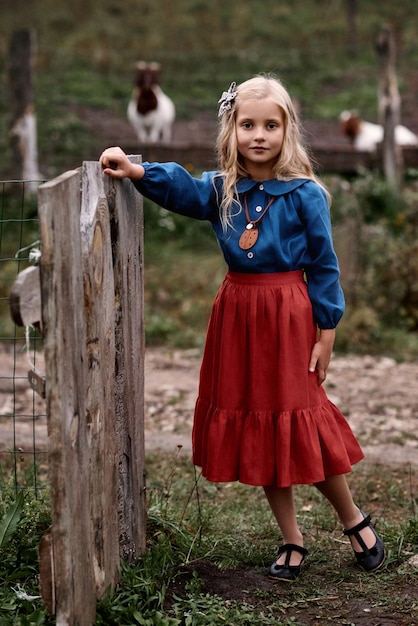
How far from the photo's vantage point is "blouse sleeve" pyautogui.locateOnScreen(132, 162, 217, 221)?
3141 millimetres

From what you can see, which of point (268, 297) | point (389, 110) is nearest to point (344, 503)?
point (268, 297)

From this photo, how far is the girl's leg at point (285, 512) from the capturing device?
3352mm

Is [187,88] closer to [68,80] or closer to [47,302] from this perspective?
[68,80]

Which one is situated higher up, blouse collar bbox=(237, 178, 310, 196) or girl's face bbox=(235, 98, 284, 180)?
girl's face bbox=(235, 98, 284, 180)

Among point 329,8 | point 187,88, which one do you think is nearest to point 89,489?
point 187,88

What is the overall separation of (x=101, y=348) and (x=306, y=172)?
3.47ft

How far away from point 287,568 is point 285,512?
214 mm

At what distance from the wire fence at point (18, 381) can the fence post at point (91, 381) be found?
10.0 inches

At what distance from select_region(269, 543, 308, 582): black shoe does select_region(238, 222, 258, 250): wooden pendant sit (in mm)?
1177

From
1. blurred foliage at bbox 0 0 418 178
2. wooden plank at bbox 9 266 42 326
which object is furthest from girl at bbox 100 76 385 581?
blurred foliage at bbox 0 0 418 178

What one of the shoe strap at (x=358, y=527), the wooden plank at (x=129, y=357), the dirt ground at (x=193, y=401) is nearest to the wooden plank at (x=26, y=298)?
the wooden plank at (x=129, y=357)

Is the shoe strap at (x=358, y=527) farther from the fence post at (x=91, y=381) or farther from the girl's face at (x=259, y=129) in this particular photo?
the girl's face at (x=259, y=129)

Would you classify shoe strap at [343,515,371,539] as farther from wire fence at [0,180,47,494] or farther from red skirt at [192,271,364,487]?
wire fence at [0,180,47,494]

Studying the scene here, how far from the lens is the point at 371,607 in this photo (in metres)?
3.14
